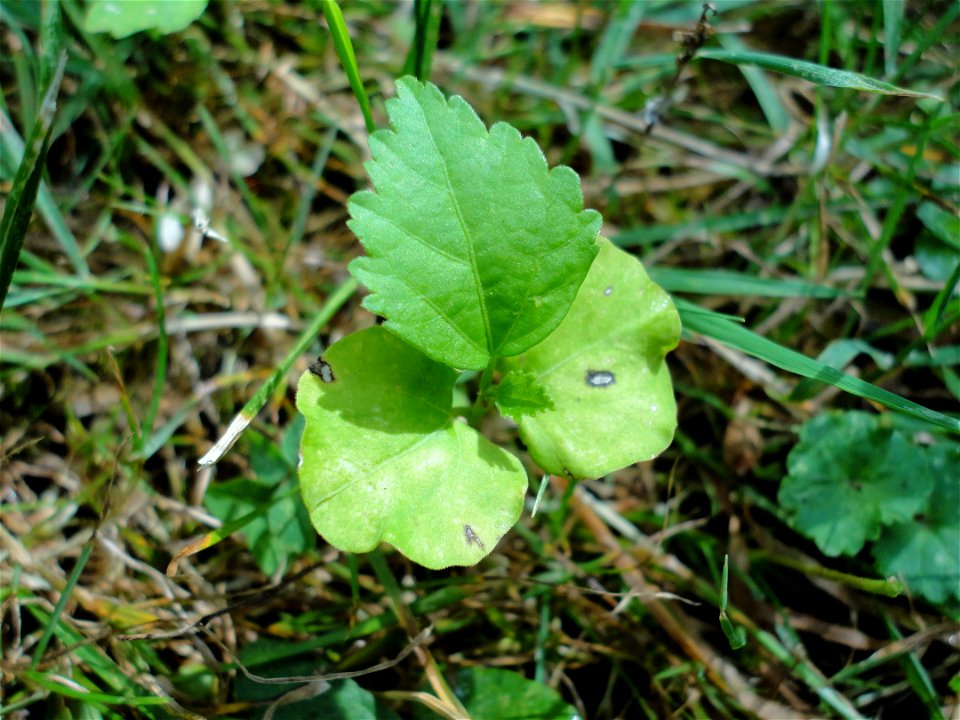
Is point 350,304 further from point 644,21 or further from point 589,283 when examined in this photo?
point 644,21

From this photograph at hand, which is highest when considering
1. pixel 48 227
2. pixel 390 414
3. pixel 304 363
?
pixel 390 414

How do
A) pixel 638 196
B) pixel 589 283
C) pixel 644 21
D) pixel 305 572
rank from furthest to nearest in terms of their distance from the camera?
pixel 644 21
pixel 638 196
pixel 305 572
pixel 589 283

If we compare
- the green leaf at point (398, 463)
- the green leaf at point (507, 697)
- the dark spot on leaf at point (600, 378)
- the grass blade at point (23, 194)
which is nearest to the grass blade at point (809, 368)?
the dark spot on leaf at point (600, 378)

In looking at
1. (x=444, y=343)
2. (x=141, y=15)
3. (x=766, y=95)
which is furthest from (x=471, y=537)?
(x=766, y=95)

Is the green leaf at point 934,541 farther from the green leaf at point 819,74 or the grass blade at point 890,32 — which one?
the grass blade at point 890,32

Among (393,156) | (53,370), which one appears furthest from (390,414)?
(53,370)

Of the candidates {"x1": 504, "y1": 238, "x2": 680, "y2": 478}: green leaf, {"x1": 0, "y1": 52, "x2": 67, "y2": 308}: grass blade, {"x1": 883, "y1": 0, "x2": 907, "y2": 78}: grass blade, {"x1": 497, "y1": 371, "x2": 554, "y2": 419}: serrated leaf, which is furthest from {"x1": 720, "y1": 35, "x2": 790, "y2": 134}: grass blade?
{"x1": 0, "y1": 52, "x2": 67, "y2": 308}: grass blade

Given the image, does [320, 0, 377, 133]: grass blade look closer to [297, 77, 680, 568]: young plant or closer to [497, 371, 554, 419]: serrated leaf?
[297, 77, 680, 568]: young plant
